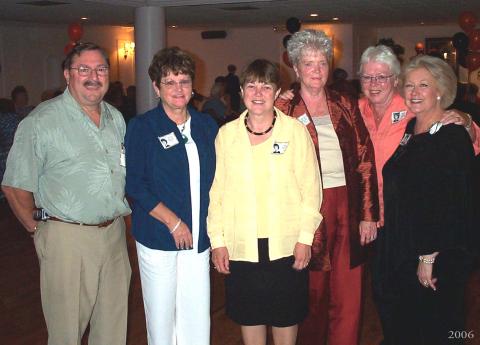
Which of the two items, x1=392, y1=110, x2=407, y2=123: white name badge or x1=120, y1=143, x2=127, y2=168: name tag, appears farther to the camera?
x1=392, y1=110, x2=407, y2=123: white name badge

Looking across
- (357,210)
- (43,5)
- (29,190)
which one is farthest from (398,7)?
(29,190)

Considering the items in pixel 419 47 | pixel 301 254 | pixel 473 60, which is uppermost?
pixel 419 47

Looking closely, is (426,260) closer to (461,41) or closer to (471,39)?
(471,39)

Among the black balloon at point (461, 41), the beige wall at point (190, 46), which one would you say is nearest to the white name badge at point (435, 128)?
the black balloon at point (461, 41)

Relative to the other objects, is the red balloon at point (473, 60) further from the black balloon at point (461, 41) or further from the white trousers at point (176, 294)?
the white trousers at point (176, 294)

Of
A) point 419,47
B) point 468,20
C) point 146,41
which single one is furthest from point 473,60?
point 146,41

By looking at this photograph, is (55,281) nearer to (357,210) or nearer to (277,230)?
(277,230)

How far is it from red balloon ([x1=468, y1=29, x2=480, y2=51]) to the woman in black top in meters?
8.37

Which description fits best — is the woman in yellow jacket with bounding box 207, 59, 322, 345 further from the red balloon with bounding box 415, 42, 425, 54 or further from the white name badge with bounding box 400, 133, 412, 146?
the red balloon with bounding box 415, 42, 425, 54

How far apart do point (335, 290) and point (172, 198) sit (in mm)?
1064

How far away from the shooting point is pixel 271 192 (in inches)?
102

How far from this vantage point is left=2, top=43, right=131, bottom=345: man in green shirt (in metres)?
2.58

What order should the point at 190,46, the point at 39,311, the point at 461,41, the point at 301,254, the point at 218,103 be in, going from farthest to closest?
1. the point at 190,46
2. the point at 461,41
3. the point at 218,103
4. the point at 39,311
5. the point at 301,254

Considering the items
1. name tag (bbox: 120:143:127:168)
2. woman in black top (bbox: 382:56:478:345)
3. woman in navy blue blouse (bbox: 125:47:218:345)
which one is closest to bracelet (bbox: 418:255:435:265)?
woman in black top (bbox: 382:56:478:345)
